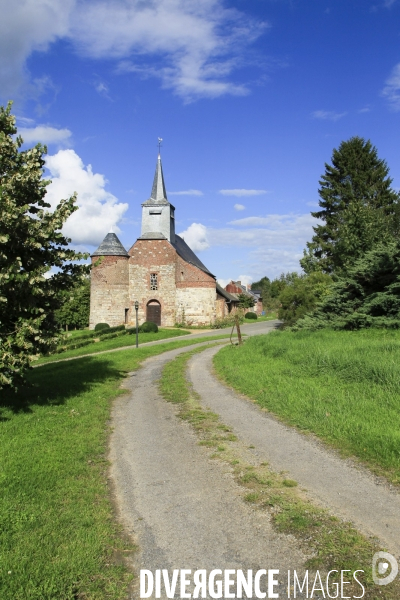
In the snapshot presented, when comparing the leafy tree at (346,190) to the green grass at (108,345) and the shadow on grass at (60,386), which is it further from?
the shadow on grass at (60,386)

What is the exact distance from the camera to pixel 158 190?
47625 millimetres

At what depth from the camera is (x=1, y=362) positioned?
905cm

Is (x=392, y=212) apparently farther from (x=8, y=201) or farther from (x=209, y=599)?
(x=209, y=599)

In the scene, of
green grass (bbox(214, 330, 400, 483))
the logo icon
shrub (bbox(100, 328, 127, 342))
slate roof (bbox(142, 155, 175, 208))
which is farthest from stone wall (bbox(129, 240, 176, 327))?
the logo icon

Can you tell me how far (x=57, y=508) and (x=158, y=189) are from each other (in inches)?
1761

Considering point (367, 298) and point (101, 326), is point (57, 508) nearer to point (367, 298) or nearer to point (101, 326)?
point (367, 298)

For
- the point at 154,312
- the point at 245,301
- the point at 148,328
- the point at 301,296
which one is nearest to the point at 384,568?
the point at 301,296

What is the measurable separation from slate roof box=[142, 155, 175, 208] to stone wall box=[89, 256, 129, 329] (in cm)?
689

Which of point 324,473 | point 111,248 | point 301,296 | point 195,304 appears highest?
point 111,248

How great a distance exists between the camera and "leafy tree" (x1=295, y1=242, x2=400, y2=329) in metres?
17.0

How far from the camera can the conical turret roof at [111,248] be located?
46.0 m

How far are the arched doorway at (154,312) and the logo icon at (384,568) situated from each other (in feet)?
138

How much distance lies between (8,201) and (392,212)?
42.8 m

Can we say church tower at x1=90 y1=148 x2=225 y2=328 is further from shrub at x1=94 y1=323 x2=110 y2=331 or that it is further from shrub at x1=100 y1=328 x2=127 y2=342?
shrub at x1=100 y1=328 x2=127 y2=342
